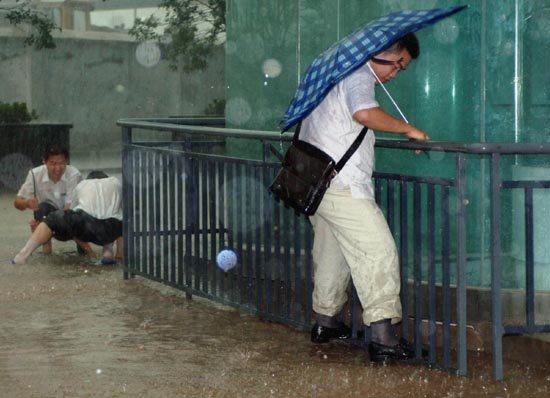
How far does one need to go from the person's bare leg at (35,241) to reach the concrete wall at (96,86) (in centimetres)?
1492

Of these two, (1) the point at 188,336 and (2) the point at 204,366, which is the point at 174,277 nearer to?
(1) the point at 188,336

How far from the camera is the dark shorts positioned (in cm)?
1050

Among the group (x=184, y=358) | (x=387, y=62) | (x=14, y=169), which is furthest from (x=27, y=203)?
(x=14, y=169)

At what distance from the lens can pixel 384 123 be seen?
242 inches

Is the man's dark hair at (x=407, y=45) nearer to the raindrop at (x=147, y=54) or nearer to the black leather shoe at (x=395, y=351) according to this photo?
the black leather shoe at (x=395, y=351)

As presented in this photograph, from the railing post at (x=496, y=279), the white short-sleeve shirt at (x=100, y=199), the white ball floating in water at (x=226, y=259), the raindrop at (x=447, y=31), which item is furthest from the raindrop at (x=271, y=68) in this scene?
the railing post at (x=496, y=279)

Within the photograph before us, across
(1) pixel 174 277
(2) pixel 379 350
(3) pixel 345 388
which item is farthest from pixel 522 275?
(1) pixel 174 277

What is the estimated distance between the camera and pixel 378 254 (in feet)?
20.7

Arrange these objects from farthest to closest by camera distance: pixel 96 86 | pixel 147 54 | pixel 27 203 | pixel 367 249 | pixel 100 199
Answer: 1. pixel 147 54
2. pixel 96 86
3. pixel 27 203
4. pixel 100 199
5. pixel 367 249

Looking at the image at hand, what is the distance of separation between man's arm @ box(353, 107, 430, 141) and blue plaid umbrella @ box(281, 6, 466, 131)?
220mm

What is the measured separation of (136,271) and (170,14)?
1400 cm

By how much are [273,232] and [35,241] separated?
3.75 meters

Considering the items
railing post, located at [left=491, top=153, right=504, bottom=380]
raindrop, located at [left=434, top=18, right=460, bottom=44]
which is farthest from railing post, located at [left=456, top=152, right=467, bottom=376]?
raindrop, located at [left=434, top=18, right=460, bottom=44]

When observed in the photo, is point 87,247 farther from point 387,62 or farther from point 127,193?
point 387,62
